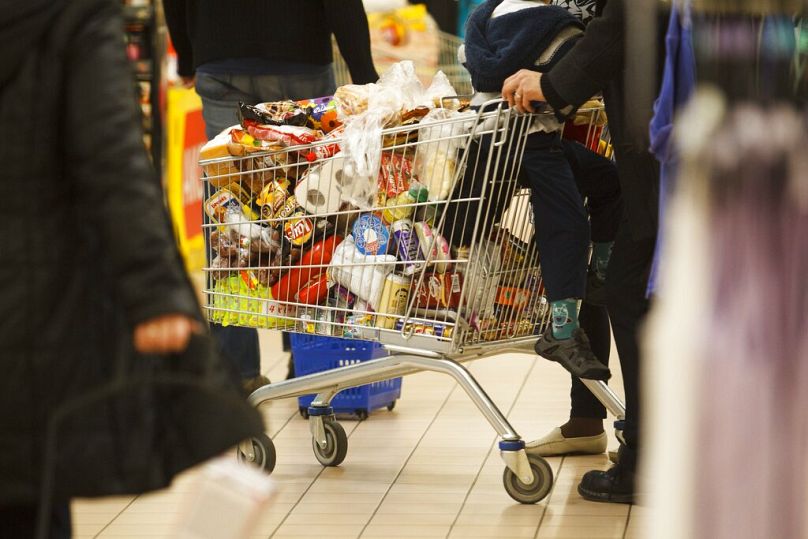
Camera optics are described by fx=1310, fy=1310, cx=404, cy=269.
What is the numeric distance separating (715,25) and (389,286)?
1949 millimetres

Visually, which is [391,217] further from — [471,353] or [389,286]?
[471,353]

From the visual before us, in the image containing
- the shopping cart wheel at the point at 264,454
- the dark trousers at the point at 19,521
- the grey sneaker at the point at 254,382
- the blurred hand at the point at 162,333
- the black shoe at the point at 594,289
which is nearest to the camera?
A: the blurred hand at the point at 162,333

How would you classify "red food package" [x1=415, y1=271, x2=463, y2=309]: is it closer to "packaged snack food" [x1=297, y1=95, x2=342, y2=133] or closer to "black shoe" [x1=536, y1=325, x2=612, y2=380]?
"black shoe" [x1=536, y1=325, x2=612, y2=380]

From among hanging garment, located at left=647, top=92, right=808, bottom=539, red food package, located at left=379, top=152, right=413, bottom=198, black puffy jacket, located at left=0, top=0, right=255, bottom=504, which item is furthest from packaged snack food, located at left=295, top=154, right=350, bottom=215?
hanging garment, located at left=647, top=92, right=808, bottom=539

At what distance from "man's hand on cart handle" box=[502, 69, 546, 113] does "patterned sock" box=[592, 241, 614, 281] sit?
1.95 ft

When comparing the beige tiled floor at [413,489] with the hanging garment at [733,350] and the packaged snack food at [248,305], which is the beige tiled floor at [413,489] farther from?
the hanging garment at [733,350]

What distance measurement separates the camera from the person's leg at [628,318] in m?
3.43

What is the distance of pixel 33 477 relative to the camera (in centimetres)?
202

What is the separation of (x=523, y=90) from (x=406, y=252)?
1.84 ft

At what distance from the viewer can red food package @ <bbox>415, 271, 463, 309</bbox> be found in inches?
139

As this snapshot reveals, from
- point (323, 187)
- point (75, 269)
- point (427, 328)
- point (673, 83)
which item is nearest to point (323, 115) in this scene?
point (323, 187)

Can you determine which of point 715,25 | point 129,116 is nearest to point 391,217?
point 129,116

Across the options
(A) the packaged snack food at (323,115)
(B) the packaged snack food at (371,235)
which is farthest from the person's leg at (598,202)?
(A) the packaged snack food at (323,115)

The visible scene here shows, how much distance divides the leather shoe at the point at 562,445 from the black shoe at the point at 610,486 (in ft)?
1.43
